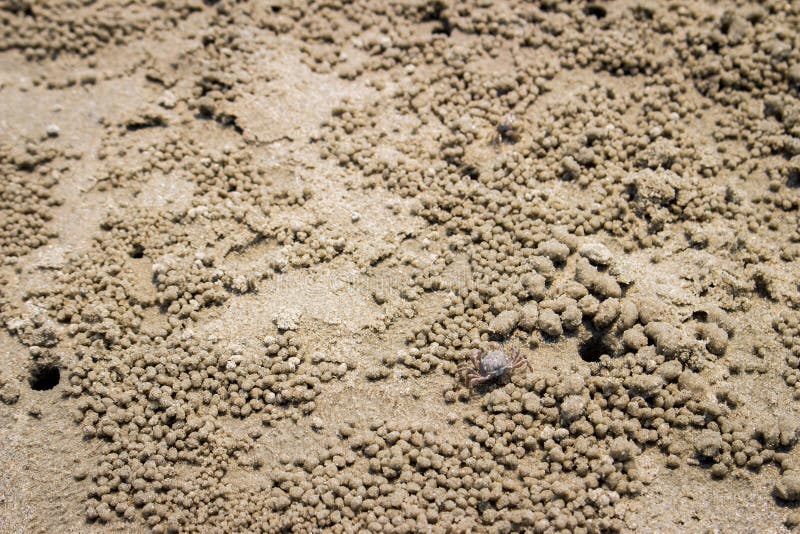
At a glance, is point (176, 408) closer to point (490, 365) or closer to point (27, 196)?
point (490, 365)

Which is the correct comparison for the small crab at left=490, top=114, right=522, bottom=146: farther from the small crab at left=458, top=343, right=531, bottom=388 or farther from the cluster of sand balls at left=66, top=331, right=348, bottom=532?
the cluster of sand balls at left=66, top=331, right=348, bottom=532

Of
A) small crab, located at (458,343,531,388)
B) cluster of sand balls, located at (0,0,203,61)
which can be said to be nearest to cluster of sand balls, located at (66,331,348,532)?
small crab, located at (458,343,531,388)

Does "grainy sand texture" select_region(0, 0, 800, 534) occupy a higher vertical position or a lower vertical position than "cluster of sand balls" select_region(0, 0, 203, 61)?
lower

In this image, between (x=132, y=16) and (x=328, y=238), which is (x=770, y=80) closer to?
(x=328, y=238)

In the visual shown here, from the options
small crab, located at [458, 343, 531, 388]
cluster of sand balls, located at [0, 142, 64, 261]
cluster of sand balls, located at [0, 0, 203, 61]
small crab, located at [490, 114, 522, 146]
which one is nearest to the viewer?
small crab, located at [458, 343, 531, 388]

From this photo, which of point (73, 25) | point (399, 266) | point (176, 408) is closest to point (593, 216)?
point (399, 266)

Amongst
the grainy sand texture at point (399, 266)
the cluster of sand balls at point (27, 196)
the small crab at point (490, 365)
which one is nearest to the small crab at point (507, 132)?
the grainy sand texture at point (399, 266)
